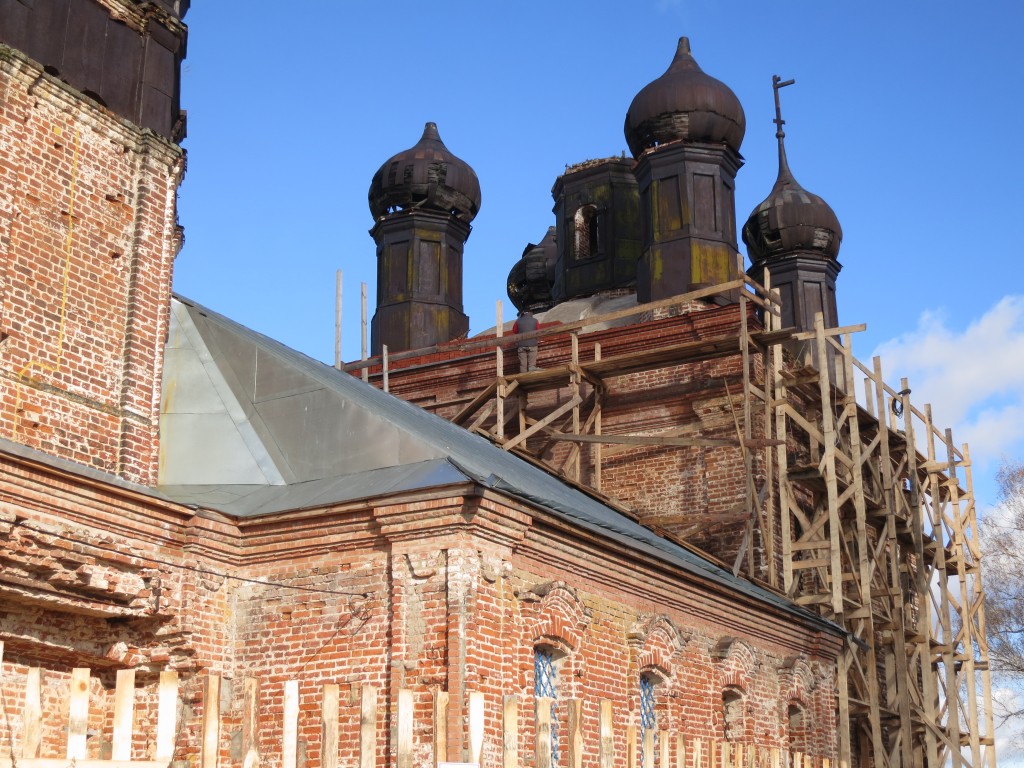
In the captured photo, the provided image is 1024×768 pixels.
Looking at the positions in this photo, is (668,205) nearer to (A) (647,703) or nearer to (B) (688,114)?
(B) (688,114)

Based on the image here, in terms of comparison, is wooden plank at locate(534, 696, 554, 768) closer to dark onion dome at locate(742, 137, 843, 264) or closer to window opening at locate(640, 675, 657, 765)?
window opening at locate(640, 675, 657, 765)

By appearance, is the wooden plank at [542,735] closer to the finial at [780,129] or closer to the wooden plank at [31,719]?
the wooden plank at [31,719]

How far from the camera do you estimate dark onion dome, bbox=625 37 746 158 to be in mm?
22656

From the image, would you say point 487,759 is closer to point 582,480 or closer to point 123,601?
point 123,601

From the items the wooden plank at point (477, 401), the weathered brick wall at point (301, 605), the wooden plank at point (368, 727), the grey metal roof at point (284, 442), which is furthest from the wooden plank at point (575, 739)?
the wooden plank at point (477, 401)

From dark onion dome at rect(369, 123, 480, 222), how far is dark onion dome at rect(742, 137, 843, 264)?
5581 millimetres

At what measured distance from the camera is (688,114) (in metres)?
22.7

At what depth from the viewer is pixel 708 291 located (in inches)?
766

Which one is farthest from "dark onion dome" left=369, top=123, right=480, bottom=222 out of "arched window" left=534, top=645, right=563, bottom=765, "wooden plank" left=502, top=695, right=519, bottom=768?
"wooden plank" left=502, top=695, right=519, bottom=768

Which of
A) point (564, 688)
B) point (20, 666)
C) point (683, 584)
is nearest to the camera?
point (20, 666)

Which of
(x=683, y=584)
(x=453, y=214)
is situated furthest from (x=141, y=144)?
(x=453, y=214)

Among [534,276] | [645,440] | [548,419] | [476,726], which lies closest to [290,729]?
[476,726]

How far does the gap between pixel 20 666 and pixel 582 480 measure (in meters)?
10.8

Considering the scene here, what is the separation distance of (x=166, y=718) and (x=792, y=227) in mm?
22343
